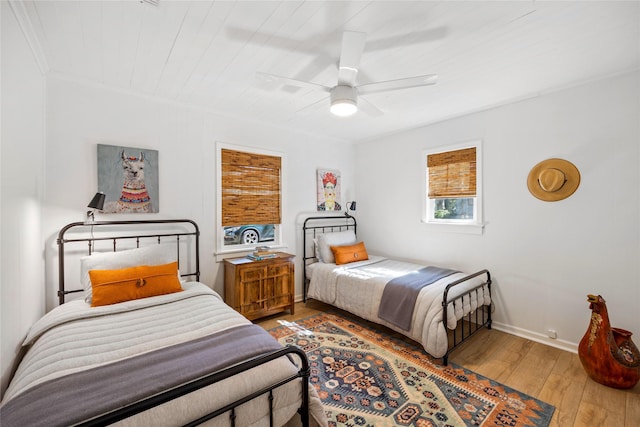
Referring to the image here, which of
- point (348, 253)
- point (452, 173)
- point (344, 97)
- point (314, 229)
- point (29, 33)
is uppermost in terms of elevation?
point (29, 33)

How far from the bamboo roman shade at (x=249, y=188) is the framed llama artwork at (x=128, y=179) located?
0.76m

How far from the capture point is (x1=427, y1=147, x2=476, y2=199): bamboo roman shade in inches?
135

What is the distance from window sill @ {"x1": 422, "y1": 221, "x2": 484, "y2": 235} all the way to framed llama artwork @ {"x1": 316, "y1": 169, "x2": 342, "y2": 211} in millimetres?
1412

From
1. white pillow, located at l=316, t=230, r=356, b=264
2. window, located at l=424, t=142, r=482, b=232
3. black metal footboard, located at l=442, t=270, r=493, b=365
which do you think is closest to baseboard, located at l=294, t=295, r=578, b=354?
black metal footboard, located at l=442, t=270, r=493, b=365

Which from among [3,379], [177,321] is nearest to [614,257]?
[177,321]

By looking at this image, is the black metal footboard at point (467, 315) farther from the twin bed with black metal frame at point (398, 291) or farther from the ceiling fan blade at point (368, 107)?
the ceiling fan blade at point (368, 107)

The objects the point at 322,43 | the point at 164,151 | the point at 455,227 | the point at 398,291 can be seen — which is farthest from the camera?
the point at 455,227

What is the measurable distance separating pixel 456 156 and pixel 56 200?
13.8 ft

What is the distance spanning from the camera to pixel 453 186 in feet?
11.8

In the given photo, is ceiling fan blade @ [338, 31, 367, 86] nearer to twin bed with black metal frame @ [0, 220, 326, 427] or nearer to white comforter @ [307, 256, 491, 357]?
twin bed with black metal frame @ [0, 220, 326, 427]

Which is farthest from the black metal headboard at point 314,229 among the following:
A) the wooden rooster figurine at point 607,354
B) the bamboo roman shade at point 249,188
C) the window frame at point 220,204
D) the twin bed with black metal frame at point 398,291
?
the wooden rooster figurine at point 607,354

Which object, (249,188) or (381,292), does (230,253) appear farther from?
(381,292)

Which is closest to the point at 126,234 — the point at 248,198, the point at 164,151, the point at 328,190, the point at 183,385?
the point at 164,151

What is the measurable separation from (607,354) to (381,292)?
5.78 ft
